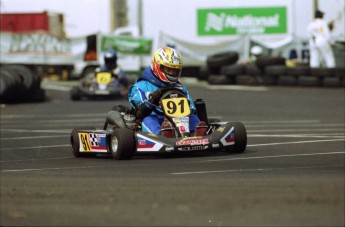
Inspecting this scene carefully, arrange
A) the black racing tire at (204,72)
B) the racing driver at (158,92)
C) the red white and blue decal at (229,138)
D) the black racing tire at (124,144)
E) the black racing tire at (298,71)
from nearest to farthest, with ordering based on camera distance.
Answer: the black racing tire at (124,144) → the red white and blue decal at (229,138) → the racing driver at (158,92) → the black racing tire at (298,71) → the black racing tire at (204,72)

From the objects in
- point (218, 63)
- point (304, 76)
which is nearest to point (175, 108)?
point (304, 76)

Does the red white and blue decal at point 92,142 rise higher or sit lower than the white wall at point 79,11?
higher

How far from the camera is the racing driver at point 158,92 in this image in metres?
10.6

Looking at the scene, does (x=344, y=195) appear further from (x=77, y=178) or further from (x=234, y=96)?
(x=234, y=96)

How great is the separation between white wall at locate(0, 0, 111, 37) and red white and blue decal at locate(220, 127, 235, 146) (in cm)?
2234

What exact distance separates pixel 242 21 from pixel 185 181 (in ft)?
76.0

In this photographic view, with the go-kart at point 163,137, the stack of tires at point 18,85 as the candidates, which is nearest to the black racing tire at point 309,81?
the stack of tires at point 18,85

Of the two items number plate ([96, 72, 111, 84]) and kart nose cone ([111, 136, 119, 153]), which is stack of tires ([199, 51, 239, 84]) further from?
kart nose cone ([111, 136, 119, 153])

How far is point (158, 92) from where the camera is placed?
10688mm

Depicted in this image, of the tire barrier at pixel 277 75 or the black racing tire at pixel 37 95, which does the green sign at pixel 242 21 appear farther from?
Answer: the black racing tire at pixel 37 95

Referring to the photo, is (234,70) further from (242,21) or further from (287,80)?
(242,21)

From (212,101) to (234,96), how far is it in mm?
1322

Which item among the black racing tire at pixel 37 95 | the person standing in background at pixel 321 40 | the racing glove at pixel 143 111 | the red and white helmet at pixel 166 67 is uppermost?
the red and white helmet at pixel 166 67

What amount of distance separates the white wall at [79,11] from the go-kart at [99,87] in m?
10.2
